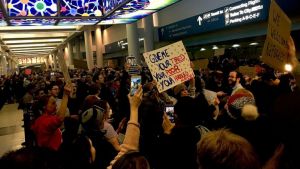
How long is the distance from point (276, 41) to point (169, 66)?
88.0 inches

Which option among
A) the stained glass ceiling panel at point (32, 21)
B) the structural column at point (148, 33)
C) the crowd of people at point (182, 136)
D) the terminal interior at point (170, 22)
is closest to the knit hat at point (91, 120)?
the crowd of people at point (182, 136)

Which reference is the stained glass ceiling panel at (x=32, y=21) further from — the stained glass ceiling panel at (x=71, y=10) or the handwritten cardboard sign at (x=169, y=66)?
the handwritten cardboard sign at (x=169, y=66)

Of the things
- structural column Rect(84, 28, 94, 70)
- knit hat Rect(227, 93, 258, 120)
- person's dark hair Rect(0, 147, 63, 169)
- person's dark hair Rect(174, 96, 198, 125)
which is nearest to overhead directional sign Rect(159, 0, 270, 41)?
knit hat Rect(227, 93, 258, 120)

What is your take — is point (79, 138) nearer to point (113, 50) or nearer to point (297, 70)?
point (297, 70)

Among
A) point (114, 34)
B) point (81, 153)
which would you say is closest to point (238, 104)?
point (81, 153)

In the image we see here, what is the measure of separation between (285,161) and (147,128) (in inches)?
87.4

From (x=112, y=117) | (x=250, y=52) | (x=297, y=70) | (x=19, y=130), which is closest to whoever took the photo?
(x=297, y=70)

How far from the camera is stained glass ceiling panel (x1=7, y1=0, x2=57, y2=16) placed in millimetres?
9461

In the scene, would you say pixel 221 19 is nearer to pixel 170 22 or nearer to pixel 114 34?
pixel 170 22

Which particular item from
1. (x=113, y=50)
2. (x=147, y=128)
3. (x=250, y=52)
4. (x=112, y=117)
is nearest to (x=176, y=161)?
(x=147, y=128)

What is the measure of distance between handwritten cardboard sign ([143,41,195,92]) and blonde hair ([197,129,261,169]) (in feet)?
10.8

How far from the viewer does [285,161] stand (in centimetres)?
148

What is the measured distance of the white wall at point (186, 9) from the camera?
14.0 meters

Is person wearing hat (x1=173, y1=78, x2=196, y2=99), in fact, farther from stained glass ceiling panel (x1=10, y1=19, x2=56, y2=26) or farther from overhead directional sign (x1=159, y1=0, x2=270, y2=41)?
stained glass ceiling panel (x1=10, y1=19, x2=56, y2=26)
